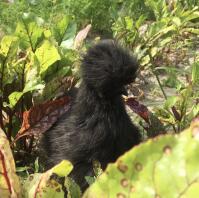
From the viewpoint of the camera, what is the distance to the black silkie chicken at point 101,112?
214 centimetres

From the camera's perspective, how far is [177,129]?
9.79 feet

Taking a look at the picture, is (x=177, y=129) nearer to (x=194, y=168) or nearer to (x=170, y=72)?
(x=170, y=72)

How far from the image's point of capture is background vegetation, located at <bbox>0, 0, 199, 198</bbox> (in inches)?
29.3

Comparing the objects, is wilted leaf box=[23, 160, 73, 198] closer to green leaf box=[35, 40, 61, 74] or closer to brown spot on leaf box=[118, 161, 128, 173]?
brown spot on leaf box=[118, 161, 128, 173]

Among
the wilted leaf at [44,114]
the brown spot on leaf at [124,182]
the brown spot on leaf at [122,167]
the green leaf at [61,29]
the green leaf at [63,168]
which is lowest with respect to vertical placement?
the wilted leaf at [44,114]

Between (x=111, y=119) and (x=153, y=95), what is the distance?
1734mm

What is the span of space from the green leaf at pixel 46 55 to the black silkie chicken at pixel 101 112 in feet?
1.14

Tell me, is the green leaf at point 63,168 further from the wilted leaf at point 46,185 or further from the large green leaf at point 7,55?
the large green leaf at point 7,55

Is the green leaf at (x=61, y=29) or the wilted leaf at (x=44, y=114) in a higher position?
the green leaf at (x=61, y=29)

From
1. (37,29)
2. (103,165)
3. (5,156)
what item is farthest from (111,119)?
(5,156)

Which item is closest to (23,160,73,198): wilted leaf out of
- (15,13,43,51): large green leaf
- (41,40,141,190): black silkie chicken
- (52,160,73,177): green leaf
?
(52,160,73,177): green leaf

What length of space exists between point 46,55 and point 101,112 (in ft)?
1.77

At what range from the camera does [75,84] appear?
2746 mm

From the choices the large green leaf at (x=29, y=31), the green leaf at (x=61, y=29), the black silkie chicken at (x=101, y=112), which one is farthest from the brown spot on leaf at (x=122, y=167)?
the green leaf at (x=61, y=29)
